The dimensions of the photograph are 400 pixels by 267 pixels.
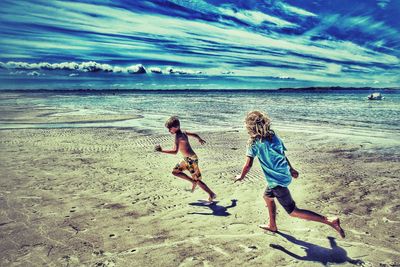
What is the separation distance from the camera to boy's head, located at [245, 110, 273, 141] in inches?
165

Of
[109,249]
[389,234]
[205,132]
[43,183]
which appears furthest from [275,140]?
[205,132]

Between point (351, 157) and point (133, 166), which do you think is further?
point (351, 157)

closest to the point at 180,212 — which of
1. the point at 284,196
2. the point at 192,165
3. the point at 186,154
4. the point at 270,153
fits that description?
the point at 192,165

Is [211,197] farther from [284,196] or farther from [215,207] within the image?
[284,196]

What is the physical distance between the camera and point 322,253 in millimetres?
4199

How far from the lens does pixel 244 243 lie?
14.5 feet

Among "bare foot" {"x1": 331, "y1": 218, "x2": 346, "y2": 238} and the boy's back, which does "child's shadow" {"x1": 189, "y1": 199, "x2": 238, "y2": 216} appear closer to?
the boy's back

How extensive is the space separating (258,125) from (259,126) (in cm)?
2

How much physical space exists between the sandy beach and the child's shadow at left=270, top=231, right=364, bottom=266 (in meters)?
0.01

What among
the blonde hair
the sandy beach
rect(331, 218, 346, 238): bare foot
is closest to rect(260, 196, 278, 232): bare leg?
the sandy beach

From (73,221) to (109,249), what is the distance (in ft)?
3.83

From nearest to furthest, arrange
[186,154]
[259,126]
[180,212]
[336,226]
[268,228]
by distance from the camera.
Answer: [259,126]
[336,226]
[268,228]
[180,212]
[186,154]

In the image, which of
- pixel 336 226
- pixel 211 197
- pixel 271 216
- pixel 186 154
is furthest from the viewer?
pixel 211 197

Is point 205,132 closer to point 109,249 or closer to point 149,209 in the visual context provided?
point 149,209
